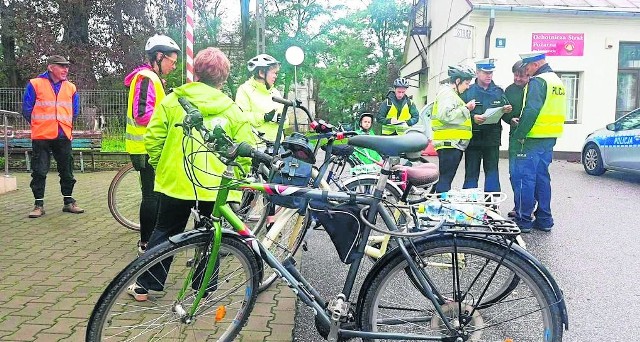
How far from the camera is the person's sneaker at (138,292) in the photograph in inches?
107

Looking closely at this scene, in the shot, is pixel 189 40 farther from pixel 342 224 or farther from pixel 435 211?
pixel 435 211

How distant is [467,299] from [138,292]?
1.71 metres

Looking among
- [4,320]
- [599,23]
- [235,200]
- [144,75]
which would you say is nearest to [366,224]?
[235,200]

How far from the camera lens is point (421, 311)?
9.41 ft

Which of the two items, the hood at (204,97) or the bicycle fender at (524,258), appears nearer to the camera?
the bicycle fender at (524,258)

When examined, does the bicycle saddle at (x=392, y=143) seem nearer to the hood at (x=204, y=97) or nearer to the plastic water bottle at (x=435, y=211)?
the plastic water bottle at (x=435, y=211)

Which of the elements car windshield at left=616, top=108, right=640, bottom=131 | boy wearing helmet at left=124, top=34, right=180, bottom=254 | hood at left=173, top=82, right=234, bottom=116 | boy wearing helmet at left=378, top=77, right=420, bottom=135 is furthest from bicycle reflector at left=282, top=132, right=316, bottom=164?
car windshield at left=616, top=108, right=640, bottom=131

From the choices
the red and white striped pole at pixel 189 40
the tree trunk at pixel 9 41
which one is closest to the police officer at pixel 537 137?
the red and white striped pole at pixel 189 40

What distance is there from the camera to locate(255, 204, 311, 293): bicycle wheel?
3197 mm

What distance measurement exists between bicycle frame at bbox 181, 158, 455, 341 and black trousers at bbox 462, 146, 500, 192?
411 cm

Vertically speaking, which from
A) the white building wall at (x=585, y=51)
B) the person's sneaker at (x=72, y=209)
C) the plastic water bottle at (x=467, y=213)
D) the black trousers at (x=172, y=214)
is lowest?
the person's sneaker at (x=72, y=209)

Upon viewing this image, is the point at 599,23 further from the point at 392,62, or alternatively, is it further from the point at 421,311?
the point at 392,62

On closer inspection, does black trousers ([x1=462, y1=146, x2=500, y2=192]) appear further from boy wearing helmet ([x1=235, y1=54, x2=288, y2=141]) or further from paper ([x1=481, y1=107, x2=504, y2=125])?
boy wearing helmet ([x1=235, y1=54, x2=288, y2=141])

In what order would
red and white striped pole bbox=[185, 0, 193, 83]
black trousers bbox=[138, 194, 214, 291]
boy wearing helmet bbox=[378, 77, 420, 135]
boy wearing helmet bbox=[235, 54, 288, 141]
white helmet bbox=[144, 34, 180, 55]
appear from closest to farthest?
black trousers bbox=[138, 194, 214, 291], white helmet bbox=[144, 34, 180, 55], boy wearing helmet bbox=[235, 54, 288, 141], red and white striped pole bbox=[185, 0, 193, 83], boy wearing helmet bbox=[378, 77, 420, 135]
